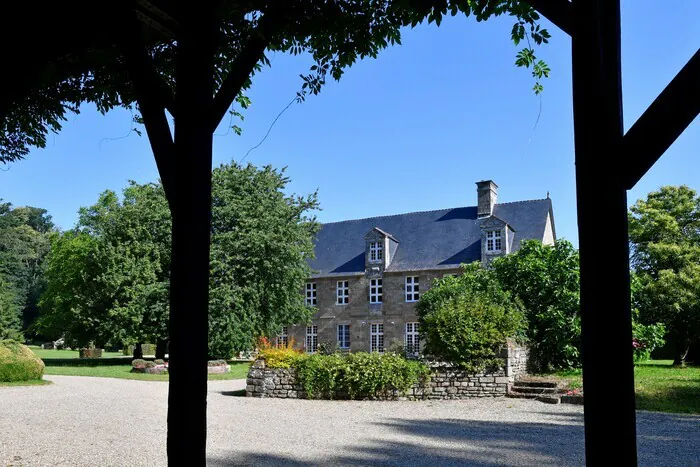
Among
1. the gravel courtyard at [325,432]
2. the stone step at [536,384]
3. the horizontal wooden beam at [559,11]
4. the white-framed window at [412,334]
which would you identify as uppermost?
the horizontal wooden beam at [559,11]

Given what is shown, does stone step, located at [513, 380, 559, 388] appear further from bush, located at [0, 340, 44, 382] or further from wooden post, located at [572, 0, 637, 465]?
bush, located at [0, 340, 44, 382]

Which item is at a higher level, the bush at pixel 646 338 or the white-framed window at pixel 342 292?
the white-framed window at pixel 342 292

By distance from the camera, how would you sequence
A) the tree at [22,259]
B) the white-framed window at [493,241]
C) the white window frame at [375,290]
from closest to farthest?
the white-framed window at [493,241] < the white window frame at [375,290] < the tree at [22,259]

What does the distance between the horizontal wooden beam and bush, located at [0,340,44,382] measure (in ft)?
58.4

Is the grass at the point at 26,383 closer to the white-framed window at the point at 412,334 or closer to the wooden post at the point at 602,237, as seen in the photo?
the wooden post at the point at 602,237

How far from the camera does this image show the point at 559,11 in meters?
2.46

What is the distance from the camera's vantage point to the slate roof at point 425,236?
3073 centimetres

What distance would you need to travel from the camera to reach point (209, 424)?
948 centimetres

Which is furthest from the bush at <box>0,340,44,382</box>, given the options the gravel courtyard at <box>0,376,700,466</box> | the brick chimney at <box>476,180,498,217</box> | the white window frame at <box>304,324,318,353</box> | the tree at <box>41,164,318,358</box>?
the brick chimney at <box>476,180,498,217</box>

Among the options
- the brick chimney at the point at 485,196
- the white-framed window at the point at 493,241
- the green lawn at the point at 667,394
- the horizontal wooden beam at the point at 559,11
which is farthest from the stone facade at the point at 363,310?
the horizontal wooden beam at the point at 559,11

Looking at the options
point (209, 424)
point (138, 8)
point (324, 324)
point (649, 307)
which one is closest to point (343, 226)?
point (324, 324)

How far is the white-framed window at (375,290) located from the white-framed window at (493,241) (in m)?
6.27

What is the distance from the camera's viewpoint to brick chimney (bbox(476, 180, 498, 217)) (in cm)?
3134

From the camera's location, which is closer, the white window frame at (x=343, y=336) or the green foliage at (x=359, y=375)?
the green foliage at (x=359, y=375)
